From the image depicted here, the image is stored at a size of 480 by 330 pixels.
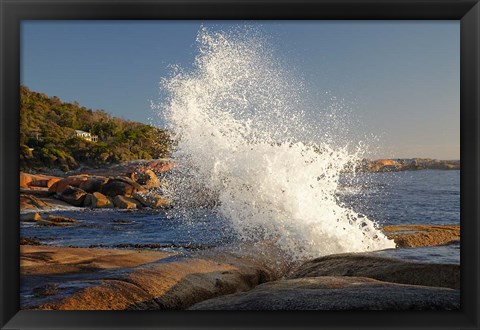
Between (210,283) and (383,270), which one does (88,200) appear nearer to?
(210,283)

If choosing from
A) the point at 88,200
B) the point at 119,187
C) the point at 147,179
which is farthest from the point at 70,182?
the point at 147,179

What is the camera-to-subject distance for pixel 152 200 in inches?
209

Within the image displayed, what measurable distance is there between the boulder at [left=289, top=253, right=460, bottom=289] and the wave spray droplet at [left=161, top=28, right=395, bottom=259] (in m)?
0.46

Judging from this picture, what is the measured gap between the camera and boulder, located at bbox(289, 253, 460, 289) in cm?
437

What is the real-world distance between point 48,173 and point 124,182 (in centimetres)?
72

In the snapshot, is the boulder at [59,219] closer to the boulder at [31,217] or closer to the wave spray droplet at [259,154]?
the boulder at [31,217]

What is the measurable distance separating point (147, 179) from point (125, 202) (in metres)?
0.37

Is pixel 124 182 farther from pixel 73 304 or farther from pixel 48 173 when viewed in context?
pixel 73 304

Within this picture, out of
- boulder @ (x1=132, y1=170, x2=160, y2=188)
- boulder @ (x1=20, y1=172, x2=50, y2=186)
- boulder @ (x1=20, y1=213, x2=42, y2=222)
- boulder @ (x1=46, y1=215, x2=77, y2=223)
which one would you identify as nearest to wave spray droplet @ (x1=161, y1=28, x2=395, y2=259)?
boulder @ (x1=132, y1=170, x2=160, y2=188)

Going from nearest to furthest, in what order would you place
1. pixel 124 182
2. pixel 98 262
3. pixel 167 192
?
pixel 98 262 < pixel 124 182 < pixel 167 192

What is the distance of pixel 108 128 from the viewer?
4.83 m
